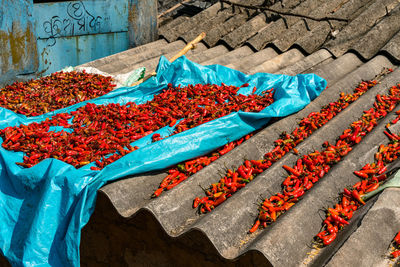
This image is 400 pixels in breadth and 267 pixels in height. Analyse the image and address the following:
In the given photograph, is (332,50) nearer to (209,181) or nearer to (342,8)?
(342,8)

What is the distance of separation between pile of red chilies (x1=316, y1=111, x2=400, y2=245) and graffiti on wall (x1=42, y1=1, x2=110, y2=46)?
21.2ft

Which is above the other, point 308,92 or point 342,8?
point 342,8

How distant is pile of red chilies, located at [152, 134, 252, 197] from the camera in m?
4.34

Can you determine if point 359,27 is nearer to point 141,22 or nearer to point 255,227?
point 141,22

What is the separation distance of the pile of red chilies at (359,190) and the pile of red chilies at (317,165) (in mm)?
30

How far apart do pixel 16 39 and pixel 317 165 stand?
635 centimetres

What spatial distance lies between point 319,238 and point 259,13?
7.15 meters

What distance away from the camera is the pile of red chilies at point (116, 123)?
474 cm

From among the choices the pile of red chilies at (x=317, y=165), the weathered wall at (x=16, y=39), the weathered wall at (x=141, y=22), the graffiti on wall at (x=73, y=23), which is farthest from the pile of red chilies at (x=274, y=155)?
the weathered wall at (x=16, y=39)

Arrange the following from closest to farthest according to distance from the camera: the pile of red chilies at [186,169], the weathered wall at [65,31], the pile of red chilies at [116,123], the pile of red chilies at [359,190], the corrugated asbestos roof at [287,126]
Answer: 1. the corrugated asbestos roof at [287,126]
2. the pile of red chilies at [359,190]
3. the pile of red chilies at [186,169]
4. the pile of red chilies at [116,123]
5. the weathered wall at [65,31]

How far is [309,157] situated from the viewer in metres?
4.68

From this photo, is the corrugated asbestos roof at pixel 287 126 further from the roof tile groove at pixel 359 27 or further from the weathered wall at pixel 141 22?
the weathered wall at pixel 141 22

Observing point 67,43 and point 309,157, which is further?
point 67,43

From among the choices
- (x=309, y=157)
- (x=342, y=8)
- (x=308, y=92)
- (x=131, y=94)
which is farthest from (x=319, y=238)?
(x=342, y=8)
